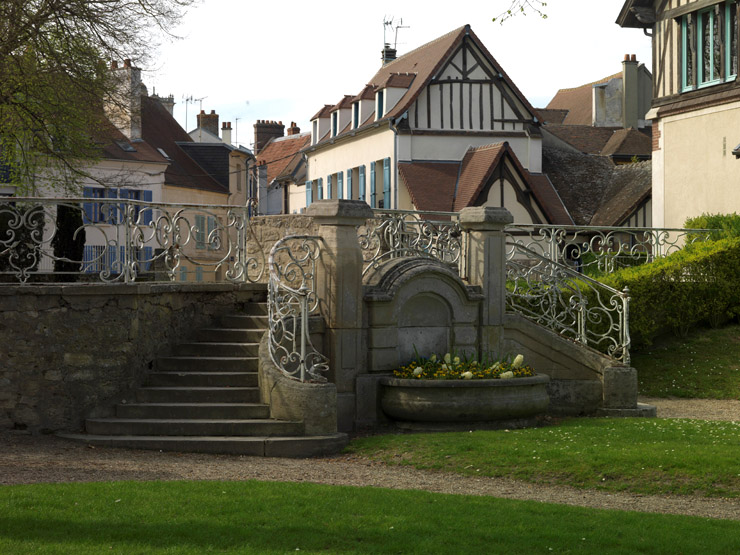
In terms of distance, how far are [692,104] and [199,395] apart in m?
14.5

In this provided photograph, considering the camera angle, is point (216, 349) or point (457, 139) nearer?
point (216, 349)

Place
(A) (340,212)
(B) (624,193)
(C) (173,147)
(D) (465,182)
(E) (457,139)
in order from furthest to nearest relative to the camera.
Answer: (C) (173,147) < (E) (457,139) < (D) (465,182) < (B) (624,193) < (A) (340,212)

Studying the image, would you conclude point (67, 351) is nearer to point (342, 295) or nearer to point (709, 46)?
point (342, 295)

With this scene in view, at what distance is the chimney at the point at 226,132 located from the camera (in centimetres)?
5309

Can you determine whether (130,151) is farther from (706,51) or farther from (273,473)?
(273,473)

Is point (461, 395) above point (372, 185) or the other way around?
the other way around

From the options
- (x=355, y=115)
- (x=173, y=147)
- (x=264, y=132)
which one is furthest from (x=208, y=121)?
(x=355, y=115)

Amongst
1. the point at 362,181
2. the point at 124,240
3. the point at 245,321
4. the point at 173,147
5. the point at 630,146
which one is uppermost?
the point at 173,147

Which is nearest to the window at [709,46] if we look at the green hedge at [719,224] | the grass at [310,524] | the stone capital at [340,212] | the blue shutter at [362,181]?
the green hedge at [719,224]

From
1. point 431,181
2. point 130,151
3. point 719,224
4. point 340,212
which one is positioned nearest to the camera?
point 340,212

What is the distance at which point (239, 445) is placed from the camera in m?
10.3

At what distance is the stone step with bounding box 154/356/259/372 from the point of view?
11.8 metres

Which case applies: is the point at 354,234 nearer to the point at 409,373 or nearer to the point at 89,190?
the point at 409,373

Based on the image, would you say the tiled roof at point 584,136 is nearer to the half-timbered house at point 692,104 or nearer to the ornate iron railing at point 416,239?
the half-timbered house at point 692,104
